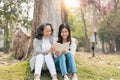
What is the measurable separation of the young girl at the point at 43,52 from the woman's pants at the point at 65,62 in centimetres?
16

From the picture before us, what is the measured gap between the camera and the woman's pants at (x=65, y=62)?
6.09 metres

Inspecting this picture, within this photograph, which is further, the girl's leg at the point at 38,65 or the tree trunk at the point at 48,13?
the tree trunk at the point at 48,13

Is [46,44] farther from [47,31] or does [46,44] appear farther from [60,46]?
[60,46]

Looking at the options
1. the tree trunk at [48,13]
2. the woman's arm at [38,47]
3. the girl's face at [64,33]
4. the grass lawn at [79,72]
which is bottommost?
the grass lawn at [79,72]

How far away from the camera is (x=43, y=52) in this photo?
20.7 ft

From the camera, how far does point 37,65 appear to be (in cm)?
605

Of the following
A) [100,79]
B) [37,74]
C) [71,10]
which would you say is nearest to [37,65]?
[37,74]

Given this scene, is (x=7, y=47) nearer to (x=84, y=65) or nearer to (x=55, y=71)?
(x=84, y=65)

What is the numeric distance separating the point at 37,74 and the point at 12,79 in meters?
0.68

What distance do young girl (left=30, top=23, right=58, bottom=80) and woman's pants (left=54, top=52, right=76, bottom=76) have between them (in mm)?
163

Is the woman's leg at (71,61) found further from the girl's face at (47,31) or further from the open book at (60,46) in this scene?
the girl's face at (47,31)

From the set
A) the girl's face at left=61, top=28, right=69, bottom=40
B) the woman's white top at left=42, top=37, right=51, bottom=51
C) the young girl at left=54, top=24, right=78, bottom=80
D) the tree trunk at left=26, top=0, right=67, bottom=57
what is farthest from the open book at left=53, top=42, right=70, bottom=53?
the tree trunk at left=26, top=0, right=67, bottom=57

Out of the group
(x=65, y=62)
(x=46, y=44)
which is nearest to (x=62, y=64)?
(x=65, y=62)

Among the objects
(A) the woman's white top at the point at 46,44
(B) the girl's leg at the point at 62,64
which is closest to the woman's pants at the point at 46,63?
(B) the girl's leg at the point at 62,64
